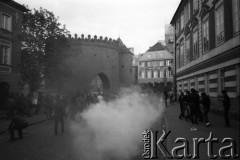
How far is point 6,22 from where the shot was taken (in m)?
21.8

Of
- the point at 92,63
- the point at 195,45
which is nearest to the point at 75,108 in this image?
the point at 195,45

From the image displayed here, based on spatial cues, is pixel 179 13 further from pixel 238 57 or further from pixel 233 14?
pixel 238 57

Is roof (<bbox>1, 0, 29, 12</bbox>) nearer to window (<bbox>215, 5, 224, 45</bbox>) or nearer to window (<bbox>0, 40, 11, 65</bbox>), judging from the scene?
window (<bbox>0, 40, 11, 65</bbox>)

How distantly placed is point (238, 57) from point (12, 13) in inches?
770

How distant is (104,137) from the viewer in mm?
8656

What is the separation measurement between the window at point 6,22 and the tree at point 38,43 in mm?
1972

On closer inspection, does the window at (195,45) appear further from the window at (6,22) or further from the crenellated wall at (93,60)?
the crenellated wall at (93,60)

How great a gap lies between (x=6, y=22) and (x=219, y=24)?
704 inches

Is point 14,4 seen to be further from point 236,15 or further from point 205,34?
point 236,15

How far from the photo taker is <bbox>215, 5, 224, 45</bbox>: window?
46.6ft

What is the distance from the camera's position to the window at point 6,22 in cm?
2125

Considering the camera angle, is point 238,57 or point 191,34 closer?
point 238,57

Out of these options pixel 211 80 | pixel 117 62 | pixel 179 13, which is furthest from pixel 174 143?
pixel 117 62

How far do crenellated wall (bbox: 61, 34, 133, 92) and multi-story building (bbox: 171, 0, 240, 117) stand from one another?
2481cm
